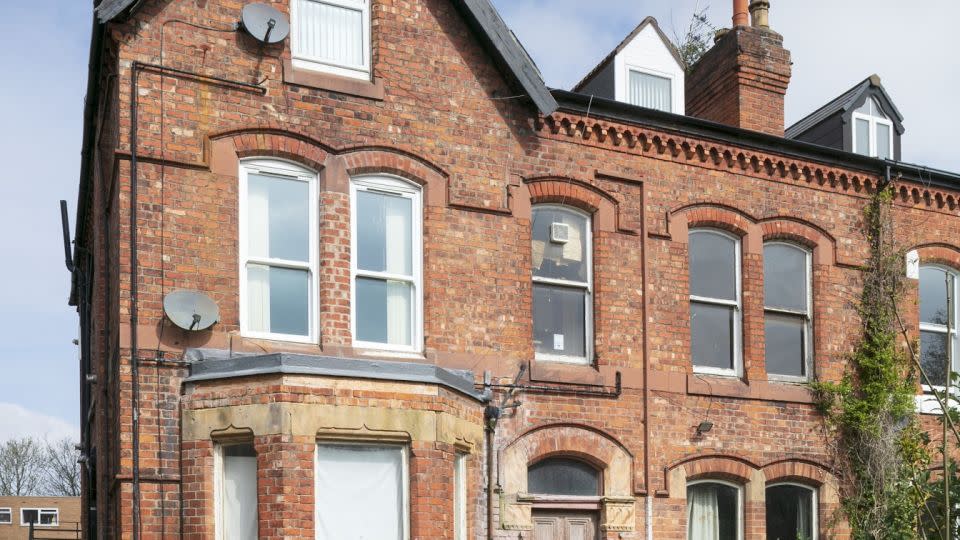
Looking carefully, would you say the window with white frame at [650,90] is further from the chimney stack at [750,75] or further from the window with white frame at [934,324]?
the window with white frame at [934,324]

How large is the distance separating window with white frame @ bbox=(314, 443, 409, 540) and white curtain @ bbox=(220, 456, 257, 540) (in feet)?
2.14

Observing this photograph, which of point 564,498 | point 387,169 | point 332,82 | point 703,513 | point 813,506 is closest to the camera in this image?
point 332,82

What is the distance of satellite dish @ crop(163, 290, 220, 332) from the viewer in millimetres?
11961

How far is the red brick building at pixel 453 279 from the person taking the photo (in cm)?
1188

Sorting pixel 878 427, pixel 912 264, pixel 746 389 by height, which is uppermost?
pixel 912 264

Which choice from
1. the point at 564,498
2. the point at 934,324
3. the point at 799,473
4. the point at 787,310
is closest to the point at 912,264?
the point at 934,324

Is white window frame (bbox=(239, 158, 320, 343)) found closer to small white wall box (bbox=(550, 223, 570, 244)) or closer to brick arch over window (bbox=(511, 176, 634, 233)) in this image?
brick arch over window (bbox=(511, 176, 634, 233))

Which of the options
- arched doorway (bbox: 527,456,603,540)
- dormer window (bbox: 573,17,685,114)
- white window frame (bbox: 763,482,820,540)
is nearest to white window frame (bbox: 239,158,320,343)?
arched doorway (bbox: 527,456,603,540)

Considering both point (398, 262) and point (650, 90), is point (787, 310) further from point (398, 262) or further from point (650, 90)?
point (398, 262)

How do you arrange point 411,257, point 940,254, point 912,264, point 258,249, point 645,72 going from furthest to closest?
point 940,254 → point 912,264 → point 645,72 → point 411,257 → point 258,249

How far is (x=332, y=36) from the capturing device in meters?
13.8

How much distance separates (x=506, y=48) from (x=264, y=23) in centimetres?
299

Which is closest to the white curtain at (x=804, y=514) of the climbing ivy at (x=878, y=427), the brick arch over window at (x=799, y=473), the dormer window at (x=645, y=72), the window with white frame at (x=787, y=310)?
the brick arch over window at (x=799, y=473)

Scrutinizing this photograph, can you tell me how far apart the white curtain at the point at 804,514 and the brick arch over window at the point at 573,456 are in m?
2.88
